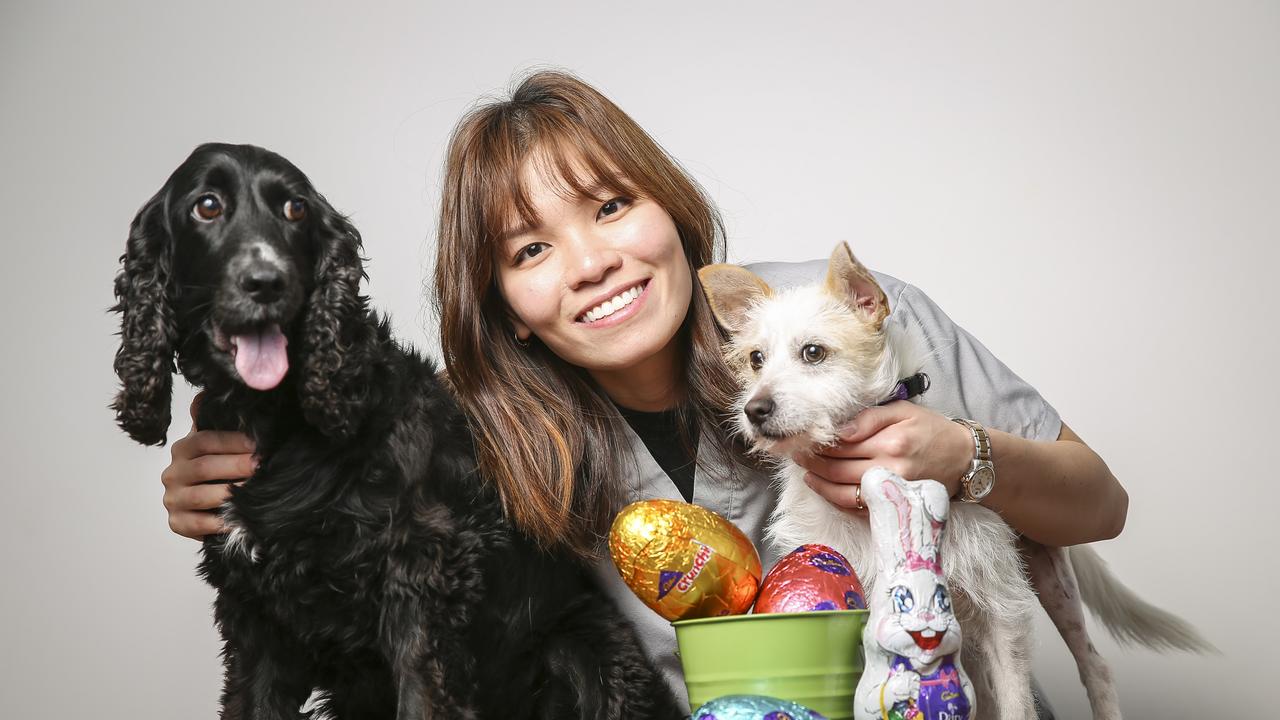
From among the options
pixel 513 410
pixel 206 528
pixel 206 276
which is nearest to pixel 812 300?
pixel 513 410

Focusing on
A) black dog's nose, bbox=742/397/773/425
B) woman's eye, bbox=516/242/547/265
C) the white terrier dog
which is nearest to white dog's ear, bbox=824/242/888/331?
the white terrier dog

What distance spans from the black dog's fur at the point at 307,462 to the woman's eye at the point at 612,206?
1.95 feet

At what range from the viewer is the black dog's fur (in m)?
1.83

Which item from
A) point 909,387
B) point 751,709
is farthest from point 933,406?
point 751,709

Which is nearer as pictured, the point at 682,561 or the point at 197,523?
the point at 682,561

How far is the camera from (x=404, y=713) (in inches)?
74.0

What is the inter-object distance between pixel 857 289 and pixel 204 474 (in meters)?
1.37

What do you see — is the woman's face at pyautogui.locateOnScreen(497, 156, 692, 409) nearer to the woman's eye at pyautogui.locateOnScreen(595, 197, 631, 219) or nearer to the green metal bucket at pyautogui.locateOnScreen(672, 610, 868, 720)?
the woman's eye at pyautogui.locateOnScreen(595, 197, 631, 219)

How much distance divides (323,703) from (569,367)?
38.5 inches

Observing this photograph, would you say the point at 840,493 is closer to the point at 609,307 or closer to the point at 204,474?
the point at 609,307

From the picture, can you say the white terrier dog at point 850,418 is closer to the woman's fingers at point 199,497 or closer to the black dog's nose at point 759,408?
the black dog's nose at point 759,408

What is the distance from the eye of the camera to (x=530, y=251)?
7.81 feet

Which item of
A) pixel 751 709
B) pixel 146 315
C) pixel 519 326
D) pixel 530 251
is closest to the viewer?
pixel 751 709

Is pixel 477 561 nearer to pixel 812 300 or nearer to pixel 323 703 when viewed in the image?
pixel 323 703
